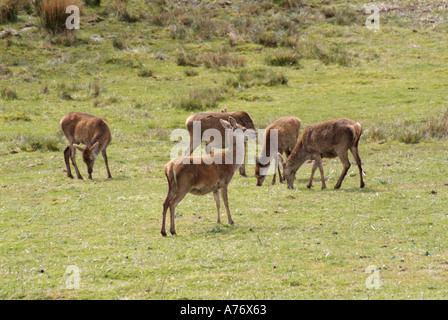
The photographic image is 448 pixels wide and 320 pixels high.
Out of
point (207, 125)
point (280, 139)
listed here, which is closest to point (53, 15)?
point (207, 125)

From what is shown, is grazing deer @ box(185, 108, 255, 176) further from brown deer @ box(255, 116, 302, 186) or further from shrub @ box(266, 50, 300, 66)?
shrub @ box(266, 50, 300, 66)

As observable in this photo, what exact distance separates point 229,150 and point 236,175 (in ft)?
15.0

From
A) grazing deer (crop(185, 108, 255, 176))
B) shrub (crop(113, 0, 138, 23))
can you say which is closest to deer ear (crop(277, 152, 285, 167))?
grazing deer (crop(185, 108, 255, 176))

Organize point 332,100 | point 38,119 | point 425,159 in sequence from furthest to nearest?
point 332,100 → point 38,119 → point 425,159

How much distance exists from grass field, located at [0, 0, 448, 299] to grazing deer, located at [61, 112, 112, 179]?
1.87 ft

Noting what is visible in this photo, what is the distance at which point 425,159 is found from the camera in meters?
15.9

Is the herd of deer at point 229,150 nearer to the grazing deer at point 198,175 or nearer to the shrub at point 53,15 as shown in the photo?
the grazing deer at point 198,175

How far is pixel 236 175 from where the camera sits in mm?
15805

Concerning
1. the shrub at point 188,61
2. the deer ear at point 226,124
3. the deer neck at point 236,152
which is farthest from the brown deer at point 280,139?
the shrub at point 188,61

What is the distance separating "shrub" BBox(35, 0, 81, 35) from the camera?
30.0m

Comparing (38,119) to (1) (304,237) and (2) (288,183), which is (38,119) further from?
(1) (304,237)

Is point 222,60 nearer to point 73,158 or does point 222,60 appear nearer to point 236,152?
point 73,158
